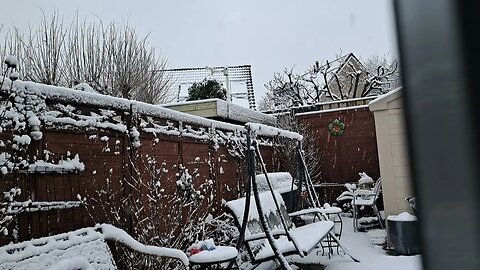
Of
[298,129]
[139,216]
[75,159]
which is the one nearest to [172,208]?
[139,216]

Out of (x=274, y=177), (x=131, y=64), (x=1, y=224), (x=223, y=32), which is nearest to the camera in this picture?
(x=1, y=224)

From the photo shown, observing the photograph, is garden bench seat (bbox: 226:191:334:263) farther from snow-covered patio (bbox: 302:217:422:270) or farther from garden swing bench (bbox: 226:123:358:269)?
snow-covered patio (bbox: 302:217:422:270)

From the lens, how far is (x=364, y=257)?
4.88m

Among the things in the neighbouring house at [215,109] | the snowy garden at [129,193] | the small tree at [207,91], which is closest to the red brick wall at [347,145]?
the neighbouring house at [215,109]

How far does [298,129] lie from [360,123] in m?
1.49

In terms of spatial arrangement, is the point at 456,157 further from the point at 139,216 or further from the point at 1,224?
the point at 139,216

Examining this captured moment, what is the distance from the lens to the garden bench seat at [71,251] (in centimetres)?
231

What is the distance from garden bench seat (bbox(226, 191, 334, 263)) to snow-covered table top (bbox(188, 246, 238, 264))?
18.3 inches

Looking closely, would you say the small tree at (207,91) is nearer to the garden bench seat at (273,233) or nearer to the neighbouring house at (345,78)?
the garden bench seat at (273,233)

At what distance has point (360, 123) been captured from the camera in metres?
9.72

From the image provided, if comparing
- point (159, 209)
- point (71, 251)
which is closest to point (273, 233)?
point (159, 209)

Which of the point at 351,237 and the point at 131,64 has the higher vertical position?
the point at 131,64

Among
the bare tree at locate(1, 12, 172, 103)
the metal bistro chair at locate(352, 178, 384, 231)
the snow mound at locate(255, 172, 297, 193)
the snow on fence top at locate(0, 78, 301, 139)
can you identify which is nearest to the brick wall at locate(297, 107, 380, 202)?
the metal bistro chair at locate(352, 178, 384, 231)

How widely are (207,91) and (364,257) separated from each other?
6965mm
